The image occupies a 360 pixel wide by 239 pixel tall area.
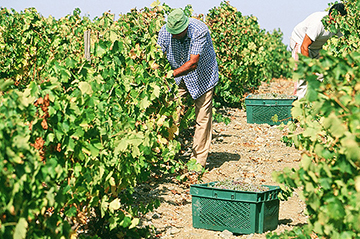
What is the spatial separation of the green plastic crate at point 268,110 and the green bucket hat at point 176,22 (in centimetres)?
385

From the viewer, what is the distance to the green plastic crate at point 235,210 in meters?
3.93

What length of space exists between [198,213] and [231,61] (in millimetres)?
6693

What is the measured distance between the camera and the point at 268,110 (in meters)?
8.72

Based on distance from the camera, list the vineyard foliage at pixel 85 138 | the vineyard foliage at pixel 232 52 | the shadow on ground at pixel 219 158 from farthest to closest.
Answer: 1. the vineyard foliage at pixel 232 52
2. the shadow on ground at pixel 219 158
3. the vineyard foliage at pixel 85 138

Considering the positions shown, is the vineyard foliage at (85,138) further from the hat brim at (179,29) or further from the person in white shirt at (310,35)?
the person in white shirt at (310,35)

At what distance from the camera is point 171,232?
411 cm

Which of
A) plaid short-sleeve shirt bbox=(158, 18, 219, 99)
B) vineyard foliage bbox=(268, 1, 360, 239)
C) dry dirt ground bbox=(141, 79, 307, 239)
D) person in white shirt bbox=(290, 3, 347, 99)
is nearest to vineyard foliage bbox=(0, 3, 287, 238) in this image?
plaid short-sleeve shirt bbox=(158, 18, 219, 99)

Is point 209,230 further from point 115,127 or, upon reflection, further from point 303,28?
point 303,28

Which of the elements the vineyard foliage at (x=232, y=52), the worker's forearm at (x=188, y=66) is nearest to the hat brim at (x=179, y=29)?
the worker's forearm at (x=188, y=66)

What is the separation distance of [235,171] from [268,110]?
9.91 ft

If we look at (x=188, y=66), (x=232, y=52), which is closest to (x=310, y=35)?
(x=188, y=66)

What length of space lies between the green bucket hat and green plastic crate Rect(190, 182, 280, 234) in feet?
5.84

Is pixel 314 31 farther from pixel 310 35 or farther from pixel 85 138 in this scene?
pixel 85 138

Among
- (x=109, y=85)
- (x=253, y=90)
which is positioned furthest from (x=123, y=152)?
(x=253, y=90)
